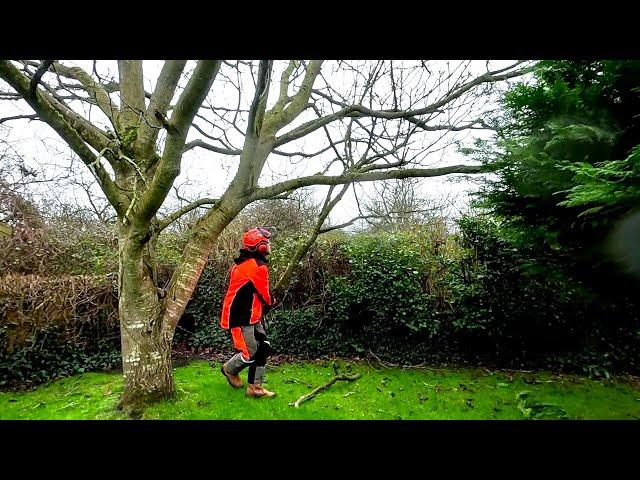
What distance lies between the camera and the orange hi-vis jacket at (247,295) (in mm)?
3488

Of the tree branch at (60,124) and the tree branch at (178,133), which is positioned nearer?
the tree branch at (60,124)

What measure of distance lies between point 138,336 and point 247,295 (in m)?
1.08

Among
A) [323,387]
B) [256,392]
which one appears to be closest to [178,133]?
[256,392]

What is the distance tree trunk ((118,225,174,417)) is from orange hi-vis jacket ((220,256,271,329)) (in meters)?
0.70

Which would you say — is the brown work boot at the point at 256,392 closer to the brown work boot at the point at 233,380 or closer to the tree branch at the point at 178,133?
the brown work boot at the point at 233,380

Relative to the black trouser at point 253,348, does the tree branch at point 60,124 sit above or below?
above

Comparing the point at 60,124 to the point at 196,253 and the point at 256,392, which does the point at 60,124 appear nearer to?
the point at 196,253

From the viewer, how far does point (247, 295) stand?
11.6ft

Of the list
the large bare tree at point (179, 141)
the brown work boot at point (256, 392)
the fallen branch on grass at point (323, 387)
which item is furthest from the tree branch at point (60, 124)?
the fallen branch on grass at point (323, 387)

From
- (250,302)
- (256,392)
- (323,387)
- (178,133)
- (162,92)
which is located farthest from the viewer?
(323,387)

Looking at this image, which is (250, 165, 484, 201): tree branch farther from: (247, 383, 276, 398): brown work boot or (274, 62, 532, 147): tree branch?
(247, 383, 276, 398): brown work boot

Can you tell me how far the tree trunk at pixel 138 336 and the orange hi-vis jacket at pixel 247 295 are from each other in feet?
2.29
